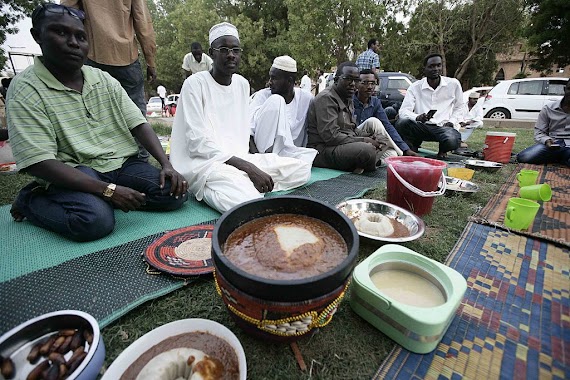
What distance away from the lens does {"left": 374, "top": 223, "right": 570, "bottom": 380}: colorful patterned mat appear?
116cm

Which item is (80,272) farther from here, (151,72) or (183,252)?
(151,72)

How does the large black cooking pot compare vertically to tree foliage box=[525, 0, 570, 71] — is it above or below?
below

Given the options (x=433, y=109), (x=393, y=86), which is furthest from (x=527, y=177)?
(x=393, y=86)

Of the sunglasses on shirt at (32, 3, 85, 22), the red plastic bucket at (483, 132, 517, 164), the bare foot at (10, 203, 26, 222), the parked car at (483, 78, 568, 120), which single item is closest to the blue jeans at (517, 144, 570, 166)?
the red plastic bucket at (483, 132, 517, 164)

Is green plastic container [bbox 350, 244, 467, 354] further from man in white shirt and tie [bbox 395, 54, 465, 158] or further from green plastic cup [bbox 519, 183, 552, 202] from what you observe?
man in white shirt and tie [bbox 395, 54, 465, 158]

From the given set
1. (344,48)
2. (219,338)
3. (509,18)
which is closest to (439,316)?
(219,338)

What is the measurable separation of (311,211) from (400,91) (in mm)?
9055

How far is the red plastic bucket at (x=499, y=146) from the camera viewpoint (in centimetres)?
439

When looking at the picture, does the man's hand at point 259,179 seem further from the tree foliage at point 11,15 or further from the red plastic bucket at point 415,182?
the tree foliage at point 11,15

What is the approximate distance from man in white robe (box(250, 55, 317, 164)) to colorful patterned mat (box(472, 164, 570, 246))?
6.46 ft

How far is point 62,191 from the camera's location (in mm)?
1925

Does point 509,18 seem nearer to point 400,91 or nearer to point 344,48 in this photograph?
point 344,48

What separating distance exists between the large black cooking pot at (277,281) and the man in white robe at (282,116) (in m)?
2.25

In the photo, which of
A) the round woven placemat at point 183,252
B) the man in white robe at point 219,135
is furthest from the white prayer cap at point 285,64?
the round woven placemat at point 183,252
